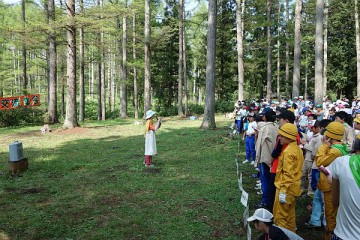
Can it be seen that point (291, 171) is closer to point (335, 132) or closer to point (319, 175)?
point (319, 175)

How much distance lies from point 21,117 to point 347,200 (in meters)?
21.6

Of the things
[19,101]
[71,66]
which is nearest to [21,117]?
[19,101]

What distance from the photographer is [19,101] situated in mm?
20609

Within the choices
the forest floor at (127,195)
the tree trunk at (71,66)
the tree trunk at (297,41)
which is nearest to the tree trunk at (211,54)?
the forest floor at (127,195)

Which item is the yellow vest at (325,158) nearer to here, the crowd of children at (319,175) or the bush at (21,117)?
the crowd of children at (319,175)

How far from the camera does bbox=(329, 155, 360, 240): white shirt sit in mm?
2547

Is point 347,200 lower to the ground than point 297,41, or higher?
lower

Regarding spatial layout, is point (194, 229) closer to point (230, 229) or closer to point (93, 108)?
point (230, 229)

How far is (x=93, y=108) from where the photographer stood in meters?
44.6

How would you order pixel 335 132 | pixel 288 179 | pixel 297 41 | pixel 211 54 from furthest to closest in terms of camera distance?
pixel 297 41 → pixel 211 54 → pixel 288 179 → pixel 335 132

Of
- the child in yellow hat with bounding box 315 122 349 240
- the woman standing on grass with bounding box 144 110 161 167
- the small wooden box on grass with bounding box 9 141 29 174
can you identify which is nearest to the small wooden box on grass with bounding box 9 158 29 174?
the small wooden box on grass with bounding box 9 141 29 174

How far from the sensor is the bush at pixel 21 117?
19750 mm

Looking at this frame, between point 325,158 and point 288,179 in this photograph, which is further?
point 288,179

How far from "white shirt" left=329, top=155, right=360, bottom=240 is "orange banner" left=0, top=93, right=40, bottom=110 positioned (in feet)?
68.7
